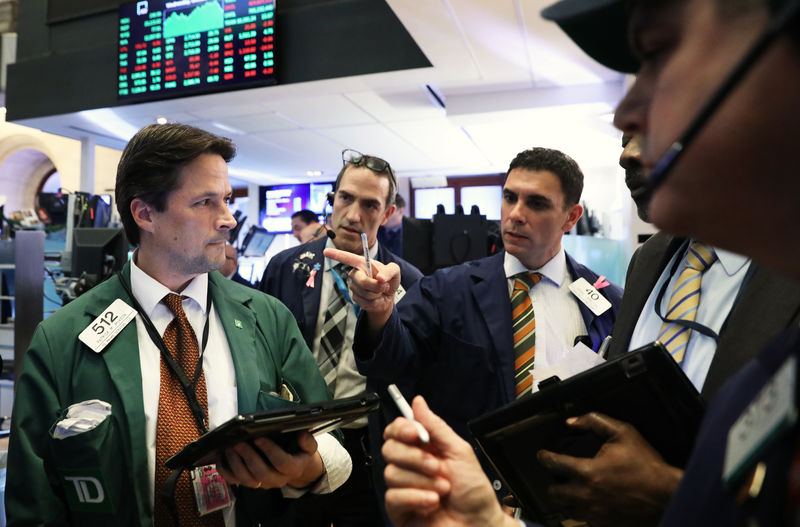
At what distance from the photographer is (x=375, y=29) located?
4422 millimetres

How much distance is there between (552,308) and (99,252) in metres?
2.64

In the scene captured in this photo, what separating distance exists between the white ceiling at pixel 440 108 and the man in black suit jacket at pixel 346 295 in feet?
4.87

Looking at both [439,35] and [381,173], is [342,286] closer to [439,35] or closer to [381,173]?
[381,173]

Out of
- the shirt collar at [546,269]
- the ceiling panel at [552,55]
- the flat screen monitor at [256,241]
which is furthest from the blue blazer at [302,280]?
the flat screen monitor at [256,241]

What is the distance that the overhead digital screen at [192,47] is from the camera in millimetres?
4594

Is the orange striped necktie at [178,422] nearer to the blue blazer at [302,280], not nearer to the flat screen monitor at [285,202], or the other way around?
the blue blazer at [302,280]

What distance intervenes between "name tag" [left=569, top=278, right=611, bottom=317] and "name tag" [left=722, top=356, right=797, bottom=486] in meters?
1.57

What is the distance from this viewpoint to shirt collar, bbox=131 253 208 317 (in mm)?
1480

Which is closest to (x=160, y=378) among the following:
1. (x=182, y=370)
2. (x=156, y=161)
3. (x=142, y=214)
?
(x=182, y=370)

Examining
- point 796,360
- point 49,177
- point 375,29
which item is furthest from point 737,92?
point 49,177

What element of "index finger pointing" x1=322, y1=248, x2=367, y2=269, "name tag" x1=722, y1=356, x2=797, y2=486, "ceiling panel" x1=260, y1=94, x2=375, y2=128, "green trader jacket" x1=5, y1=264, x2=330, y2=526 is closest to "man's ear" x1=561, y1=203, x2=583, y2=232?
"index finger pointing" x1=322, y1=248, x2=367, y2=269

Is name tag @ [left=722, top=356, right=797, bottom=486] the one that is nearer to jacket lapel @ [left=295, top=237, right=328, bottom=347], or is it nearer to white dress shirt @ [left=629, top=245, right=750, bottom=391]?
white dress shirt @ [left=629, top=245, right=750, bottom=391]

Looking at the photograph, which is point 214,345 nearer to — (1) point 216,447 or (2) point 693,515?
(1) point 216,447

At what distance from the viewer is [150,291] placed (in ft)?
4.88
